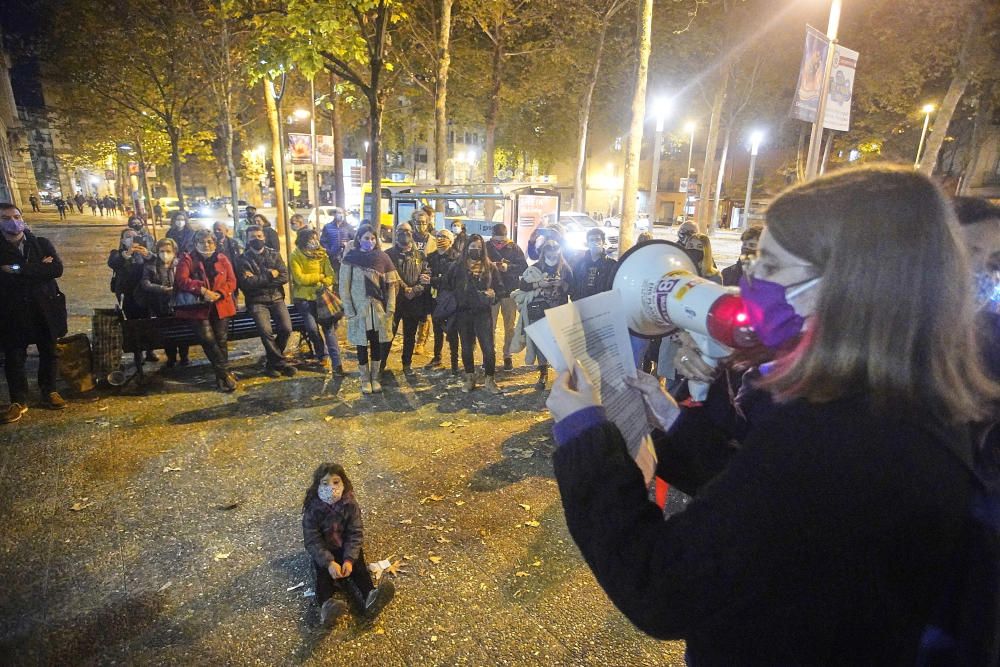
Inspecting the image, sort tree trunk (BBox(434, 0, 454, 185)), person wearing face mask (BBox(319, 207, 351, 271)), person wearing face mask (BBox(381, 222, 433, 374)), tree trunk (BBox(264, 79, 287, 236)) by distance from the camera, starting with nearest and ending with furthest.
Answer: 1. person wearing face mask (BBox(381, 222, 433, 374))
2. person wearing face mask (BBox(319, 207, 351, 271))
3. tree trunk (BBox(264, 79, 287, 236))
4. tree trunk (BBox(434, 0, 454, 185))

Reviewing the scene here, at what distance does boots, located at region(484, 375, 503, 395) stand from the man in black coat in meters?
4.63

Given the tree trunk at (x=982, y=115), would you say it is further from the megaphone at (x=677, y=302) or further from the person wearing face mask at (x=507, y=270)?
the megaphone at (x=677, y=302)

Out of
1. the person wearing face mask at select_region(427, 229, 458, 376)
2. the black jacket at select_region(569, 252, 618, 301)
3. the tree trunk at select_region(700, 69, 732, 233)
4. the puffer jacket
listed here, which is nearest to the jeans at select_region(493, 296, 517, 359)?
the person wearing face mask at select_region(427, 229, 458, 376)

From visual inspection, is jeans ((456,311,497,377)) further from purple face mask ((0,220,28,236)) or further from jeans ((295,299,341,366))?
purple face mask ((0,220,28,236))

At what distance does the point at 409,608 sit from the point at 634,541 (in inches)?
99.9

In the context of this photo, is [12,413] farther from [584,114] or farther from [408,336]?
[584,114]

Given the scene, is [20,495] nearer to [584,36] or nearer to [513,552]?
[513,552]

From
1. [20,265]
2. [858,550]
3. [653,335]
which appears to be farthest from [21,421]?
[858,550]

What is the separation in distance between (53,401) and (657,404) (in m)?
6.65

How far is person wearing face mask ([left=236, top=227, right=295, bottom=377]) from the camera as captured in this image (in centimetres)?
680

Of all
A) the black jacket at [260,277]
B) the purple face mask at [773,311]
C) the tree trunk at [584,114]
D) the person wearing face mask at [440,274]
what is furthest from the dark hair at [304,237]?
the tree trunk at [584,114]

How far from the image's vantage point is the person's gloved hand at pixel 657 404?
1539 mm

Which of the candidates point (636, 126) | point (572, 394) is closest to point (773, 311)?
point (572, 394)

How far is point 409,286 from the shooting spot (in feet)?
23.8
